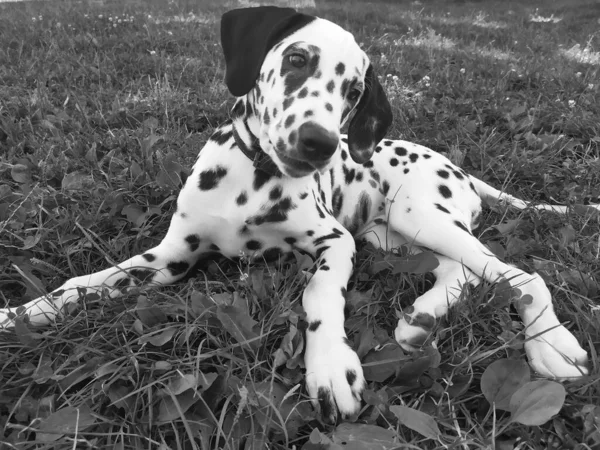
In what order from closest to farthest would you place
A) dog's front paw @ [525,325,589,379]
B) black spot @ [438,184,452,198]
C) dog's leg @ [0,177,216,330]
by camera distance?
dog's front paw @ [525,325,589,379]
dog's leg @ [0,177,216,330]
black spot @ [438,184,452,198]

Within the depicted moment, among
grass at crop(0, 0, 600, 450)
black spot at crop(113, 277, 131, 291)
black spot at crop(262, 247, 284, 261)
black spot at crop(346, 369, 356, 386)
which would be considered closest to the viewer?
grass at crop(0, 0, 600, 450)

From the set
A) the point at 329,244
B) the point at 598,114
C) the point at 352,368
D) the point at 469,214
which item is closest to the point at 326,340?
the point at 352,368

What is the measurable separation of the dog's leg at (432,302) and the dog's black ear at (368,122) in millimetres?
642

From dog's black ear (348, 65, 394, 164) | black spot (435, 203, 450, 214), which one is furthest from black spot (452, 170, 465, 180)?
dog's black ear (348, 65, 394, 164)

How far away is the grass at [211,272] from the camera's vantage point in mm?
1995

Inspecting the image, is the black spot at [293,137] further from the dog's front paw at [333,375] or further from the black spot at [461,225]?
the black spot at [461,225]

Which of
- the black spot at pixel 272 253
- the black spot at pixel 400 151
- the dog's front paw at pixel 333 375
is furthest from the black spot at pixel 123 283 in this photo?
the black spot at pixel 400 151

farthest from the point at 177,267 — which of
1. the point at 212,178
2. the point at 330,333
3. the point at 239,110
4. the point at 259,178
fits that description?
the point at 330,333

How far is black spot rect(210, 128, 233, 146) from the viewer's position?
3.04m

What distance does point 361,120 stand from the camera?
3.06 metres

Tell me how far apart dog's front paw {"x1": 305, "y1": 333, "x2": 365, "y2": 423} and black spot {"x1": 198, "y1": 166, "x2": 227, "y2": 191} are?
1149 millimetres

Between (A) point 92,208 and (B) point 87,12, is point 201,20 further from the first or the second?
(A) point 92,208

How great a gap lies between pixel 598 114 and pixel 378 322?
14.0ft

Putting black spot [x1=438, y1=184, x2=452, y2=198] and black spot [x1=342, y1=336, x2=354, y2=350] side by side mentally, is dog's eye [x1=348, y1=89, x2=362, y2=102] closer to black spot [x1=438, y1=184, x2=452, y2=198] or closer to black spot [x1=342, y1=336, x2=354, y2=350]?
black spot [x1=438, y1=184, x2=452, y2=198]
